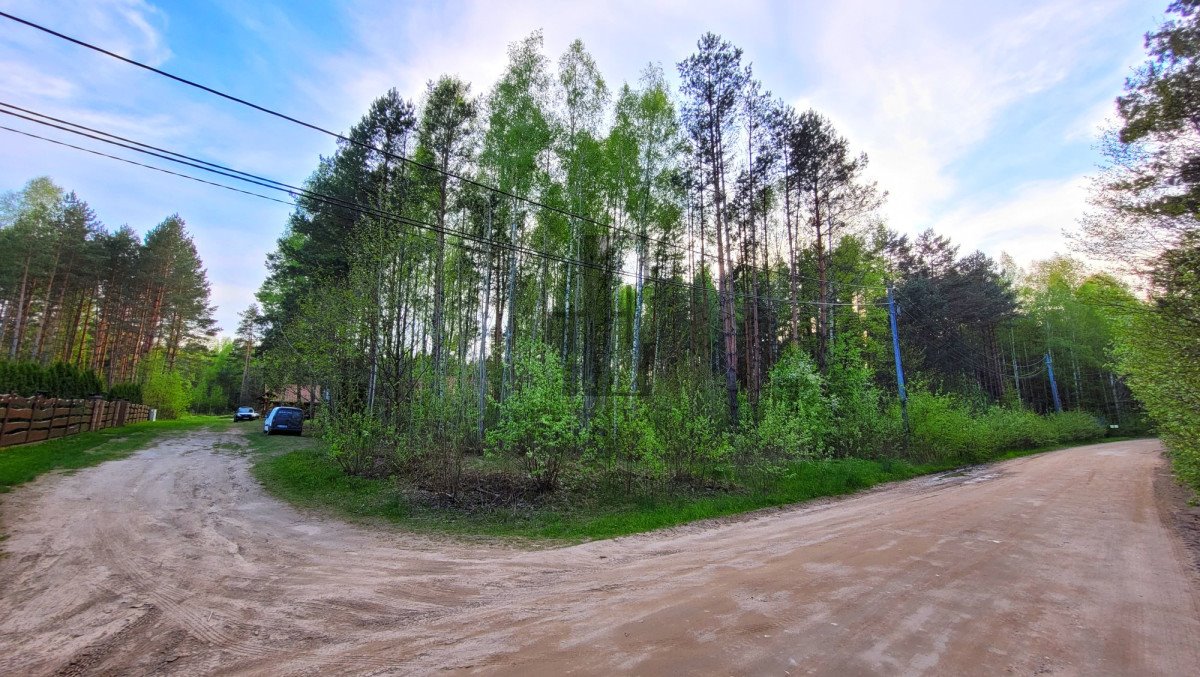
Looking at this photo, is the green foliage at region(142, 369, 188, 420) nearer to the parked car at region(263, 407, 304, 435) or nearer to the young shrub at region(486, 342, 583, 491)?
the parked car at region(263, 407, 304, 435)

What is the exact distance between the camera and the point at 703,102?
15.9 meters

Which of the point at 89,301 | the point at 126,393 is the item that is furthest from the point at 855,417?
the point at 89,301

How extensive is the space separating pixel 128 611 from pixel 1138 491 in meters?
16.5

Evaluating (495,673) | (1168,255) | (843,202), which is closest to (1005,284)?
(843,202)

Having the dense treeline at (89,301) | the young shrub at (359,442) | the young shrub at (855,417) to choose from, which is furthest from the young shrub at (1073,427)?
the dense treeline at (89,301)

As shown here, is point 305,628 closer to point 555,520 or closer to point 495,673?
point 495,673

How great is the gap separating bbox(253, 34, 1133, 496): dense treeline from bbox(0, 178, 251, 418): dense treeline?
11431 mm

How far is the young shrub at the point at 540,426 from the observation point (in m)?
8.54

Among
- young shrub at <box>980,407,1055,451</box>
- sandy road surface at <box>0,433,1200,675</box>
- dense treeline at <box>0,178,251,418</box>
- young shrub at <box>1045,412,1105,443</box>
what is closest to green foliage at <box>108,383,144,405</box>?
dense treeline at <box>0,178,251,418</box>

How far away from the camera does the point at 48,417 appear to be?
13133mm

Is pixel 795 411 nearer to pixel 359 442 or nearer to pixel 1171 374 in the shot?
pixel 1171 374

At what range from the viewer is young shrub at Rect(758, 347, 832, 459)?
37.9 feet

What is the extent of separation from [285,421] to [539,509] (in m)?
17.9

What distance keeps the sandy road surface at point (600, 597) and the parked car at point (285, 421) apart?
1404cm
